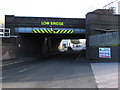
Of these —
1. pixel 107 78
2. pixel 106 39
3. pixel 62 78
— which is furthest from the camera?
pixel 106 39

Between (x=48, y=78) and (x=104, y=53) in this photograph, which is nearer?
(x=48, y=78)

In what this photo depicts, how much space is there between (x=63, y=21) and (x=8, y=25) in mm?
8949

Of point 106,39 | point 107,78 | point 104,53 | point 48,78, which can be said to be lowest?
point 48,78

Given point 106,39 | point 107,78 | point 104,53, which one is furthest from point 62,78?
point 106,39

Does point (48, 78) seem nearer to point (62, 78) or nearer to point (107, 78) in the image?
point (62, 78)

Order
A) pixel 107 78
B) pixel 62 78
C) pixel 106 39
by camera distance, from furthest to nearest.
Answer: pixel 106 39, pixel 62 78, pixel 107 78

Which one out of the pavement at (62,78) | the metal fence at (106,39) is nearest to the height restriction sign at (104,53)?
the metal fence at (106,39)

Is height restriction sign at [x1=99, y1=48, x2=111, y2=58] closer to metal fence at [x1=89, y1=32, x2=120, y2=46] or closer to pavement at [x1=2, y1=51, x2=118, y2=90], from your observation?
metal fence at [x1=89, y1=32, x2=120, y2=46]

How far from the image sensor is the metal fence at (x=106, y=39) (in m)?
17.5

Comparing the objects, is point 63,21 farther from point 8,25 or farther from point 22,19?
point 8,25

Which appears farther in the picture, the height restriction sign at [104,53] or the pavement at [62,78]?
the height restriction sign at [104,53]

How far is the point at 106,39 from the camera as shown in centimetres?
1911

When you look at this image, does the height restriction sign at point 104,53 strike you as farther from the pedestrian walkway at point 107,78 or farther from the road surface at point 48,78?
the pedestrian walkway at point 107,78

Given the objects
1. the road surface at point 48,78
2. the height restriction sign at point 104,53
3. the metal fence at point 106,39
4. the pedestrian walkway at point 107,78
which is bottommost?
the road surface at point 48,78
